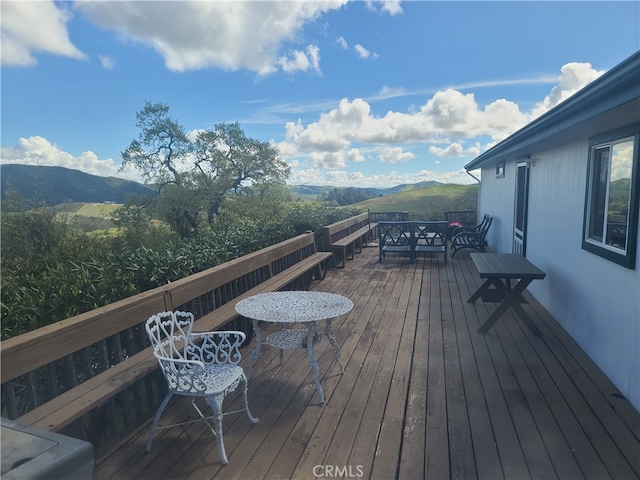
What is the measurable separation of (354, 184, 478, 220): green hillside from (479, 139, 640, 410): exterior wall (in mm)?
7389

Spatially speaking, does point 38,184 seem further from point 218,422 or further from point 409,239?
point 218,422

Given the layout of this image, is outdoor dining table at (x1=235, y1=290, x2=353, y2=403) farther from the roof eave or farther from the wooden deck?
the roof eave

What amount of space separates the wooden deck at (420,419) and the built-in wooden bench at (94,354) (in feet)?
1.26

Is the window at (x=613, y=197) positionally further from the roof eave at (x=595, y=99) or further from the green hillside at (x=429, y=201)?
the green hillside at (x=429, y=201)

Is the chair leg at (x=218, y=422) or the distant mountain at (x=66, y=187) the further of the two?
the distant mountain at (x=66, y=187)

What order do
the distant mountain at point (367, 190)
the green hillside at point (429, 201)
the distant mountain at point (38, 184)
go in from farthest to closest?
1. the distant mountain at point (367, 190)
2. the green hillside at point (429, 201)
3. the distant mountain at point (38, 184)

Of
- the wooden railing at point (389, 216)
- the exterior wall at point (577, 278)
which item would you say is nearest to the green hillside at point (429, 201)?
the wooden railing at point (389, 216)

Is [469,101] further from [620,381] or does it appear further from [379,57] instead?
[620,381]

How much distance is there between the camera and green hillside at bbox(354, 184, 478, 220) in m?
12.5

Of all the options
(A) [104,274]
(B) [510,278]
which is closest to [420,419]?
(B) [510,278]

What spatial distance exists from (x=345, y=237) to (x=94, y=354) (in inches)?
237

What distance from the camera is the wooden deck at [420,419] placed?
5.71 feet

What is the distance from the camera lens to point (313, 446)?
1.90m

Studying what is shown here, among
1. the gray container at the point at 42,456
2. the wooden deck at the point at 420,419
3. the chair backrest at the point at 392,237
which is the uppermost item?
the gray container at the point at 42,456
